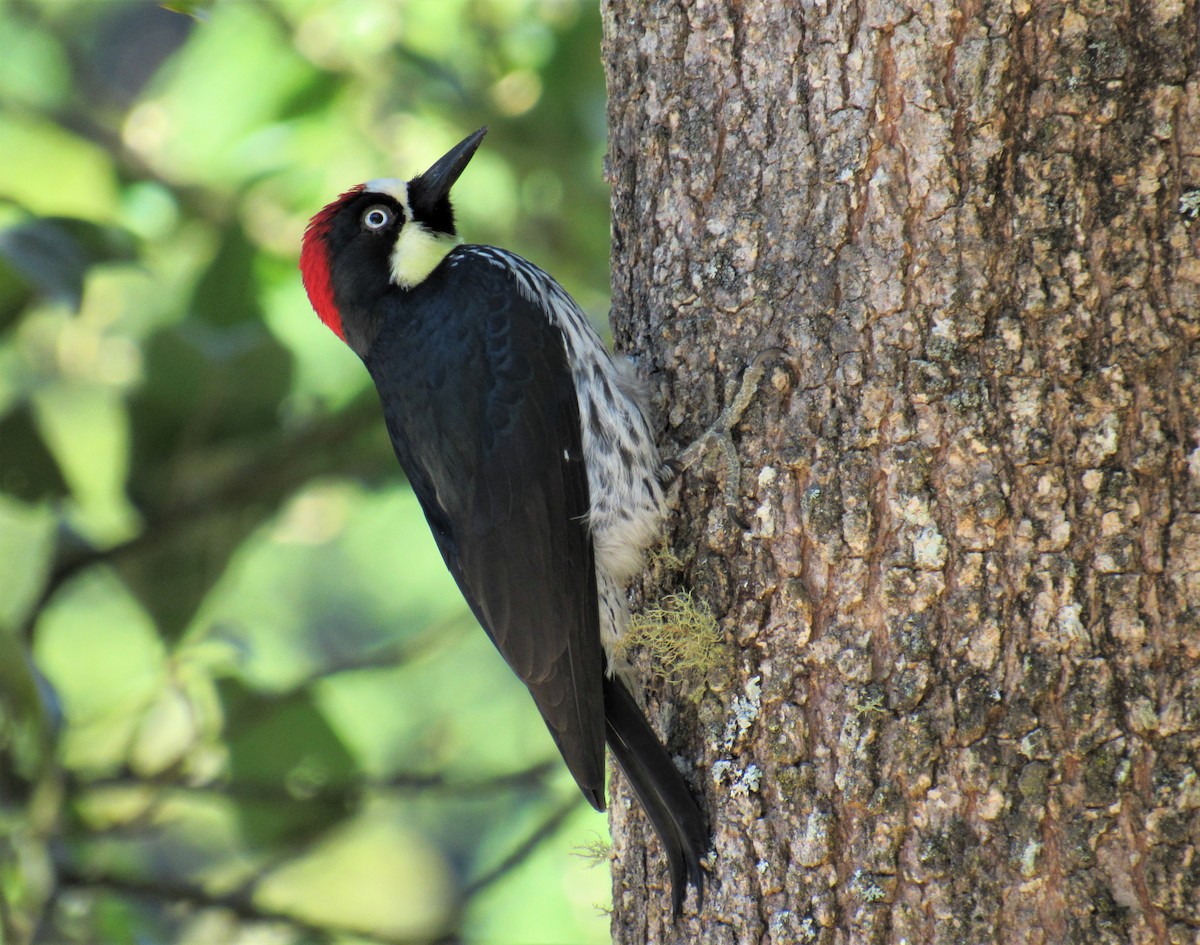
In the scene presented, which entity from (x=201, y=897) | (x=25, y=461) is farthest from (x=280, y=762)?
(x=25, y=461)

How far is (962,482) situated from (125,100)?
13.6 feet

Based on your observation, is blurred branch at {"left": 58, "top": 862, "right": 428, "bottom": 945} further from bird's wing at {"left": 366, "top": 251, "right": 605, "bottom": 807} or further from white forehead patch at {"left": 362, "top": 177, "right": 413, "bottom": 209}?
white forehead patch at {"left": 362, "top": 177, "right": 413, "bottom": 209}

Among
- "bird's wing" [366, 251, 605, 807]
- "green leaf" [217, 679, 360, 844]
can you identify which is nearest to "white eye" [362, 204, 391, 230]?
"bird's wing" [366, 251, 605, 807]

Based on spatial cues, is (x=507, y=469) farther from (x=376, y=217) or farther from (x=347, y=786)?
(x=347, y=786)

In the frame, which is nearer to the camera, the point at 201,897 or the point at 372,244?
the point at 372,244

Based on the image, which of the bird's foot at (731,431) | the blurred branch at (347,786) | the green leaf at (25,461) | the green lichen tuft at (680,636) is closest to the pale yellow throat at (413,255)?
the bird's foot at (731,431)

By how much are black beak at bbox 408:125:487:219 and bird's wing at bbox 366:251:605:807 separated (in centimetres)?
22

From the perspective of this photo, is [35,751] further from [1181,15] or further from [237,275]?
[1181,15]

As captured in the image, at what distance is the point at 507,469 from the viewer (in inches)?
97.3

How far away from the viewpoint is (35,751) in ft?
10.3

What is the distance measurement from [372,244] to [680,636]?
1375 mm

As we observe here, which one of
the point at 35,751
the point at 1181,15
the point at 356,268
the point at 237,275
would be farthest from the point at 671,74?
the point at 35,751

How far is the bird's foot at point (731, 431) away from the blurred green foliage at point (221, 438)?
5.30ft

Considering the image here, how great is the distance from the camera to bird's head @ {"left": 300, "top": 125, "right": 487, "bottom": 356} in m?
2.89
